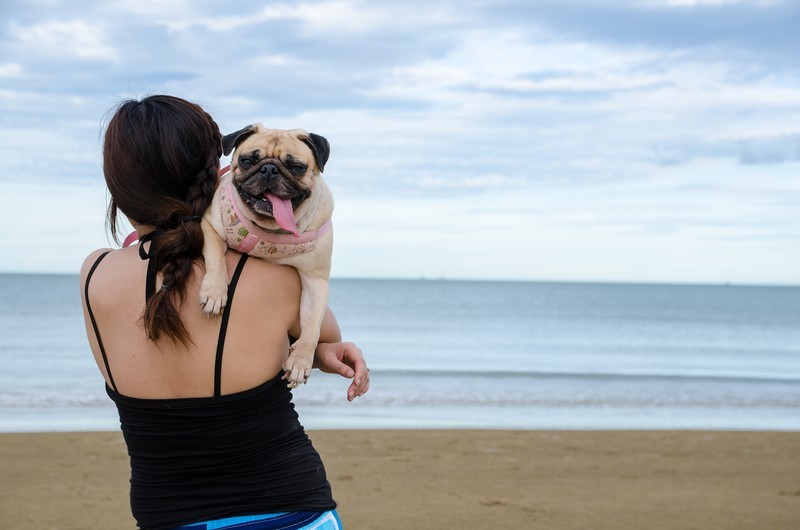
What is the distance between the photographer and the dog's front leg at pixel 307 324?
88.7 inches

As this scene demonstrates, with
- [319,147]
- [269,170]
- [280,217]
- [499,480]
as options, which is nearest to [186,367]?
[280,217]

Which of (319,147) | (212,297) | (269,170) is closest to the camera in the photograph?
(212,297)

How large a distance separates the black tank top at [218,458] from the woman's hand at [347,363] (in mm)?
326

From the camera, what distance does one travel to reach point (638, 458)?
Answer: 8.38 meters

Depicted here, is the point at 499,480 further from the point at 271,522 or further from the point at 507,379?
the point at 507,379

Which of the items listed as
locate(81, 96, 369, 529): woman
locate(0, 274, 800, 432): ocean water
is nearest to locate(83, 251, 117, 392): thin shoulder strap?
locate(81, 96, 369, 529): woman

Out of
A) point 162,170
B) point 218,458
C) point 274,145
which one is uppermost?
point 274,145

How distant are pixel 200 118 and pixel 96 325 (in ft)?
1.68

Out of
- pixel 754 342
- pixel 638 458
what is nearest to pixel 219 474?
pixel 638 458

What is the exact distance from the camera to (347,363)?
2.34 meters

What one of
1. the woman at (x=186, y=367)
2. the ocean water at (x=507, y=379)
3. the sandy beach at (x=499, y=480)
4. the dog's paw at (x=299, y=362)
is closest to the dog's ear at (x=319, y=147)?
the dog's paw at (x=299, y=362)

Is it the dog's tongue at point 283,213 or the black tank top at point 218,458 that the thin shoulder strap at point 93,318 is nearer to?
the black tank top at point 218,458

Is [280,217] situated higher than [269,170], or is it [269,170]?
[269,170]

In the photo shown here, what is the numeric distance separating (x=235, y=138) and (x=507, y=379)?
14.7 m
